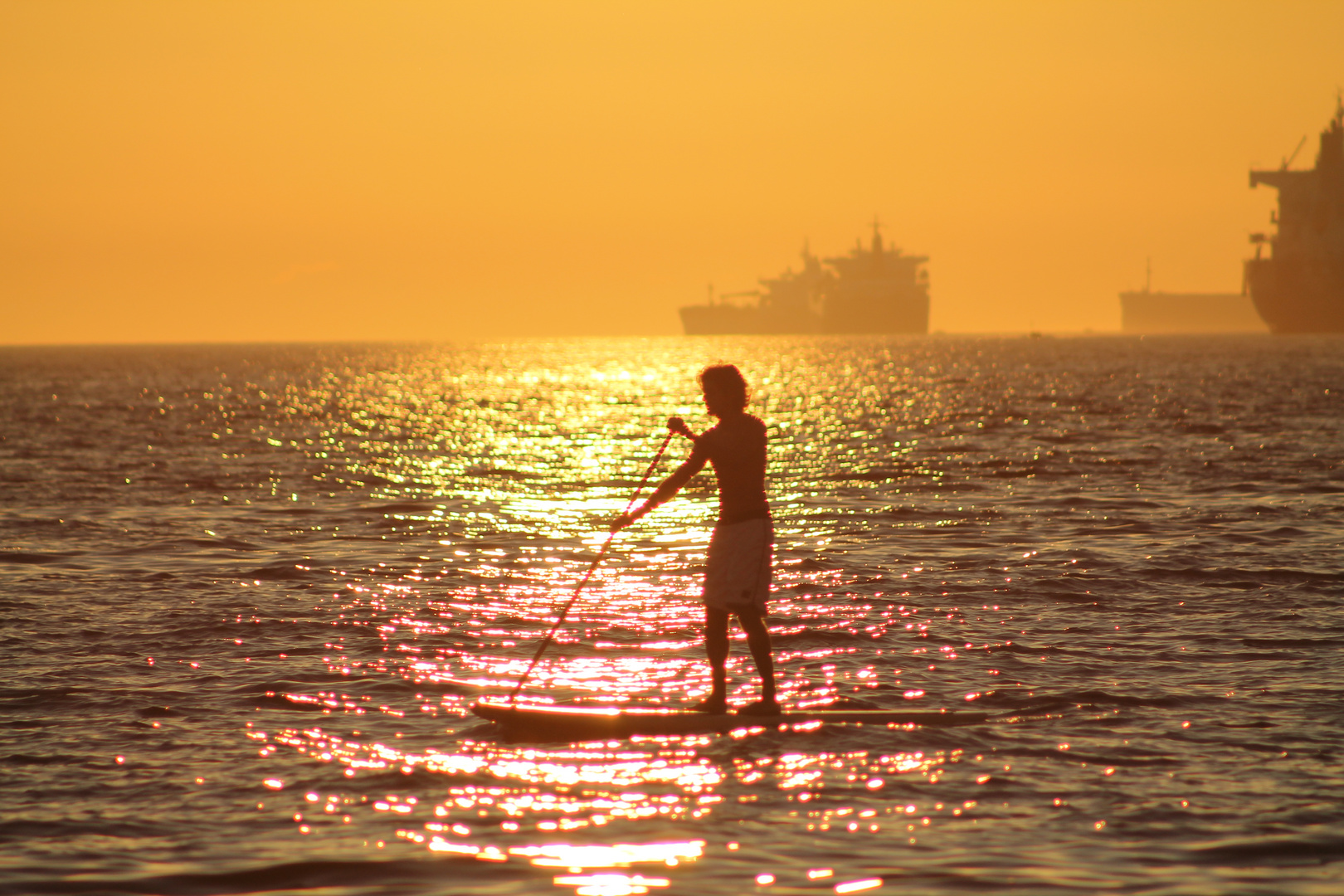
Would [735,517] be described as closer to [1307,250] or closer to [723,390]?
[723,390]

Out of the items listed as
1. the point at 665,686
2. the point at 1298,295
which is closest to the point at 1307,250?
the point at 1298,295

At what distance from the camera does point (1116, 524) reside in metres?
18.0

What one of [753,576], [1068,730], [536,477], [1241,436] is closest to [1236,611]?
[1068,730]

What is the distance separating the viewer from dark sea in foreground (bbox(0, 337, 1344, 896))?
235 inches

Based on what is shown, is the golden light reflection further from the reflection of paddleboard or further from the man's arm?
the man's arm

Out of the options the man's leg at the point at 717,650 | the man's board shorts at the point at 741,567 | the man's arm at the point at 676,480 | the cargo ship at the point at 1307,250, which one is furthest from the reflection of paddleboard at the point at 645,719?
the cargo ship at the point at 1307,250

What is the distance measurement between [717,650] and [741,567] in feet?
1.90

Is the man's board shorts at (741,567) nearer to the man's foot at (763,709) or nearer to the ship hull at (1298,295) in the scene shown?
the man's foot at (763,709)

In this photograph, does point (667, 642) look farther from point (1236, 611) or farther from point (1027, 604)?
point (1236, 611)

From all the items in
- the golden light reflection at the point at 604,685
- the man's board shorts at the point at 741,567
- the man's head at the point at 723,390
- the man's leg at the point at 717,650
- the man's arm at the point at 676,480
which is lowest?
the golden light reflection at the point at 604,685

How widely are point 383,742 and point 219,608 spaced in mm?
5099

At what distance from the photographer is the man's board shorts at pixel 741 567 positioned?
310 inches

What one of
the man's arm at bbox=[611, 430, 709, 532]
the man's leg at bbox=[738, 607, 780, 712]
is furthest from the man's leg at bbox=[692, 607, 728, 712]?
the man's arm at bbox=[611, 430, 709, 532]

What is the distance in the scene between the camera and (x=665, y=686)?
9383mm
